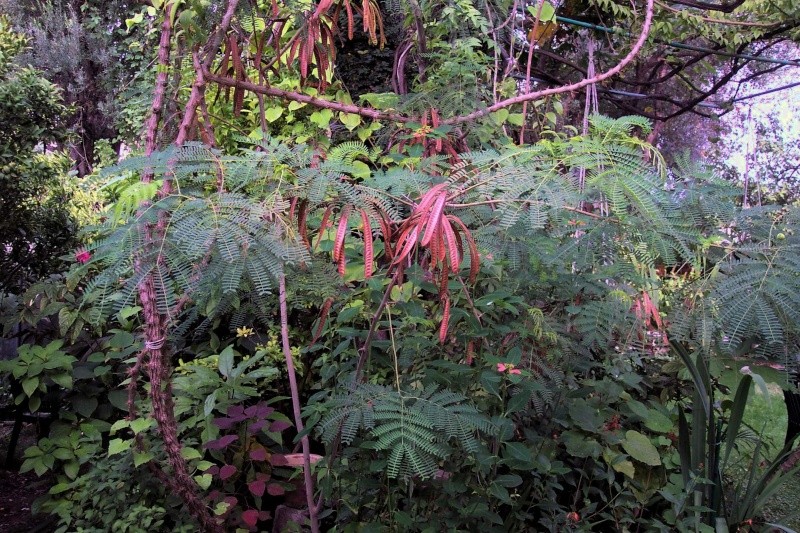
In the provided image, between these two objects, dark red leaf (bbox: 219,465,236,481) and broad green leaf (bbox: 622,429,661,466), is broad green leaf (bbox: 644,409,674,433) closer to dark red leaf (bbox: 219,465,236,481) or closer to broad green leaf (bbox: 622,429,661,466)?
broad green leaf (bbox: 622,429,661,466)

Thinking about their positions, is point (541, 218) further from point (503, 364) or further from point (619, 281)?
point (619, 281)

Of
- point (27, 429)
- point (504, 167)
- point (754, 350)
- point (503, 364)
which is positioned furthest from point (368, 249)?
point (27, 429)

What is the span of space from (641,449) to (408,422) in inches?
49.6

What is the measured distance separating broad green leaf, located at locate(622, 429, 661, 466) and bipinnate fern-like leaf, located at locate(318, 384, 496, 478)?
953 mm

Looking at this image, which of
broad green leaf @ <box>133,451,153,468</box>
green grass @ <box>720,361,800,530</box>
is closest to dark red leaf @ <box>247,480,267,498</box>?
broad green leaf @ <box>133,451,153,468</box>

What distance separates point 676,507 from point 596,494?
40cm

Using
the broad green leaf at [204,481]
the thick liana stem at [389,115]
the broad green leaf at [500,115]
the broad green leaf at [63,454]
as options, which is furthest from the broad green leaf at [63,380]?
the broad green leaf at [500,115]

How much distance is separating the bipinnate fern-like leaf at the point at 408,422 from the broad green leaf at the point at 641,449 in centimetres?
95

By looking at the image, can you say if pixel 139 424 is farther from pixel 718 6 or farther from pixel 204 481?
pixel 718 6

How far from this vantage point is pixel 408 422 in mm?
1623

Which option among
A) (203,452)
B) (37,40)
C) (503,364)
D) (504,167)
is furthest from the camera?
(37,40)

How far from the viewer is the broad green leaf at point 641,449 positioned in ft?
7.93

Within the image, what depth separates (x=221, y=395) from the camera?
8.50ft

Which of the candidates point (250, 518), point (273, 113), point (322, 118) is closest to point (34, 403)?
point (250, 518)
